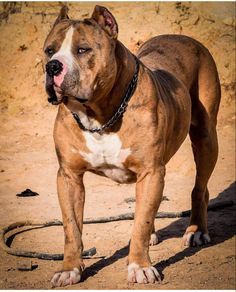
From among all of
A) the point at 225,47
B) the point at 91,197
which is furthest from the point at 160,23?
the point at 91,197

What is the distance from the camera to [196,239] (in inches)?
221

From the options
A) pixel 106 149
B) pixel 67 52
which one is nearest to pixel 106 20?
pixel 67 52

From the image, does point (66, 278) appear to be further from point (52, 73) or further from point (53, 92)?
point (52, 73)

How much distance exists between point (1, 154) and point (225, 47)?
391cm

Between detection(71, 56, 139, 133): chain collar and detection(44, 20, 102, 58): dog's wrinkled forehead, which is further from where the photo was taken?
detection(71, 56, 139, 133): chain collar

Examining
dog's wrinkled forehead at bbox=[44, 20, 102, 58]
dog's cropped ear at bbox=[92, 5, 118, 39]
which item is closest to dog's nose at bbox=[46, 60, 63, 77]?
dog's wrinkled forehead at bbox=[44, 20, 102, 58]

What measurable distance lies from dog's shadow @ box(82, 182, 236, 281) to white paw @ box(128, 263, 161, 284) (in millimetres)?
197

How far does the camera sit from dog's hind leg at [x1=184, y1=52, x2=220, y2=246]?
19.2 ft

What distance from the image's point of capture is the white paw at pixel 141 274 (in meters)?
4.50

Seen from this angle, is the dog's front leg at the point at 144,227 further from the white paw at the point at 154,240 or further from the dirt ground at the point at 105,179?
the white paw at the point at 154,240

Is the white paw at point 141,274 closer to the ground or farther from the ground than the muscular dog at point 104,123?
closer to the ground

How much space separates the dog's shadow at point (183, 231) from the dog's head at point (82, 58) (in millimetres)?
1304

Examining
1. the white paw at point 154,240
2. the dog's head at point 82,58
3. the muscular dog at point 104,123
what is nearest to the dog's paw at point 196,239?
the white paw at point 154,240

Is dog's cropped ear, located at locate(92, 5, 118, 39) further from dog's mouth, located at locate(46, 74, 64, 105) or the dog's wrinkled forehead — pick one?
dog's mouth, located at locate(46, 74, 64, 105)
